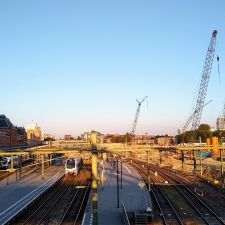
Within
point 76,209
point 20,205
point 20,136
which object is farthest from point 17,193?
point 20,136

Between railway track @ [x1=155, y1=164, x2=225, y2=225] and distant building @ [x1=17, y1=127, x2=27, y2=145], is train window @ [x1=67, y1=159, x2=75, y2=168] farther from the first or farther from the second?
distant building @ [x1=17, y1=127, x2=27, y2=145]

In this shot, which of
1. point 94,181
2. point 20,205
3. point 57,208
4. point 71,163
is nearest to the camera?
point 94,181

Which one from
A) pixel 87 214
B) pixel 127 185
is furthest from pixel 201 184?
pixel 87 214

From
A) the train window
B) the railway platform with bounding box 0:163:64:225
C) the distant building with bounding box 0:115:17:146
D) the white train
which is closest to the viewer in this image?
the railway platform with bounding box 0:163:64:225

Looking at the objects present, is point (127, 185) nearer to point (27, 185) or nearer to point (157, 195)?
point (157, 195)

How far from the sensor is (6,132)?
10906 centimetres

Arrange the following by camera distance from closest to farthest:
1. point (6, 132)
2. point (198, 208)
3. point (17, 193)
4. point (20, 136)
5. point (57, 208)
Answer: point (198, 208) → point (57, 208) → point (17, 193) → point (6, 132) → point (20, 136)

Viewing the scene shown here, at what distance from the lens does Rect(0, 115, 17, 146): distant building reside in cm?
10494

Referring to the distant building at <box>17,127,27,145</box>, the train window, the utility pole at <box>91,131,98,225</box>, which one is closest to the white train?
the train window

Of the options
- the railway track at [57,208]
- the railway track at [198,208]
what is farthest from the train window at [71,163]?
the railway track at [198,208]

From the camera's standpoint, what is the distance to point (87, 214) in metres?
32.0

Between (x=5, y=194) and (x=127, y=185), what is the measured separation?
16150mm

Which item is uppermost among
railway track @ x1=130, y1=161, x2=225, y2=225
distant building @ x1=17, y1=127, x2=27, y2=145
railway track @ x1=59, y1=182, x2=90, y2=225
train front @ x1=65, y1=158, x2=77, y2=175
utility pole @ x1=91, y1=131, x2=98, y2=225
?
distant building @ x1=17, y1=127, x2=27, y2=145

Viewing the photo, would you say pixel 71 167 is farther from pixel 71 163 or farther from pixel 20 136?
pixel 20 136
